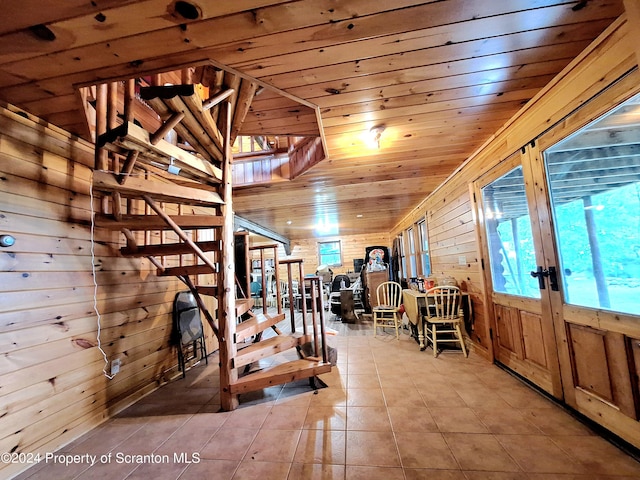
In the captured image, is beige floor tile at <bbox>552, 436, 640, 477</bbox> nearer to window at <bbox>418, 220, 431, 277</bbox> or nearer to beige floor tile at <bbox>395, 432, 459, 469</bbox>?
beige floor tile at <bbox>395, 432, 459, 469</bbox>

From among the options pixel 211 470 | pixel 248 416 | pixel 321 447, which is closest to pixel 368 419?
pixel 321 447

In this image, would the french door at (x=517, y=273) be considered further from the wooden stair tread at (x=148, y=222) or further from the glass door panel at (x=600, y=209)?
the wooden stair tread at (x=148, y=222)

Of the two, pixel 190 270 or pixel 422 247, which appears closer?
pixel 190 270

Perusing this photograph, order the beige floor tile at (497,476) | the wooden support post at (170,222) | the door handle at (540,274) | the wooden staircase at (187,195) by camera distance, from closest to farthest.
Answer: the beige floor tile at (497,476)
the wooden staircase at (187,195)
the wooden support post at (170,222)
the door handle at (540,274)

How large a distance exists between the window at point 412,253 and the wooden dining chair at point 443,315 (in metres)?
2.59

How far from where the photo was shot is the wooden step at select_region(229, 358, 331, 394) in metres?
2.06

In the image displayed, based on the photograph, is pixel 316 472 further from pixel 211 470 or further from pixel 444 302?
pixel 444 302

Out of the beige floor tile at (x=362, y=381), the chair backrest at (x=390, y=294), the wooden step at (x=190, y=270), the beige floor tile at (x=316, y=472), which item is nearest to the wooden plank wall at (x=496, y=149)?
the chair backrest at (x=390, y=294)

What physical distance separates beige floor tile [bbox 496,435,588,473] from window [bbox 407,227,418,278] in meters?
4.42

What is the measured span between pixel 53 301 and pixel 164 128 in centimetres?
139

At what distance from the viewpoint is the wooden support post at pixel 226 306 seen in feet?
6.67

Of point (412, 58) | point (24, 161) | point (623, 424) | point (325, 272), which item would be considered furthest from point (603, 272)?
point (325, 272)

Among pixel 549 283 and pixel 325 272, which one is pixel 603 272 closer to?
pixel 549 283

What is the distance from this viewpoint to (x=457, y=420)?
1.74 m
